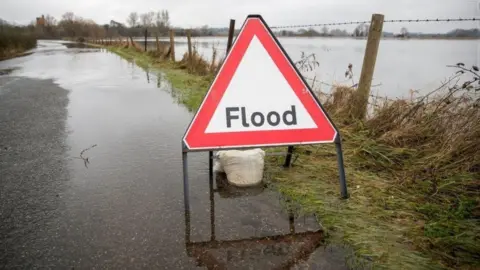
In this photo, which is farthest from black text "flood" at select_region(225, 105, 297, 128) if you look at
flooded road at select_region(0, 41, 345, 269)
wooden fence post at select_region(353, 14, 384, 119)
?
wooden fence post at select_region(353, 14, 384, 119)

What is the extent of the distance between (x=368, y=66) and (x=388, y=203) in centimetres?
245

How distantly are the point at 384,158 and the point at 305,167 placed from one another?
37.4 inches

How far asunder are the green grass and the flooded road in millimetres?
228

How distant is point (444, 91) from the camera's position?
13.3 ft

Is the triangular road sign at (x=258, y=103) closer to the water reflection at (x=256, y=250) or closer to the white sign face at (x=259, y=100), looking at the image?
the white sign face at (x=259, y=100)

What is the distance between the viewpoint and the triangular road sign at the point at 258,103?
2617 mm

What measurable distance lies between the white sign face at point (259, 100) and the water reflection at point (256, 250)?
83 centimetres

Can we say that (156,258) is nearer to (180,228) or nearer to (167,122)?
(180,228)

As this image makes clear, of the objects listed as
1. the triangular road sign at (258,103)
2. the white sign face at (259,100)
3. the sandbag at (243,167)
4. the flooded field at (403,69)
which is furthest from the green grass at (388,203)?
the flooded field at (403,69)

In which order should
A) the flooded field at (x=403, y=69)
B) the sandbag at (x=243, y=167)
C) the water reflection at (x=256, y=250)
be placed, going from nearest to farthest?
1. the water reflection at (x=256, y=250)
2. the sandbag at (x=243, y=167)
3. the flooded field at (x=403, y=69)

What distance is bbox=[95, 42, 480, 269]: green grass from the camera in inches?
83.0

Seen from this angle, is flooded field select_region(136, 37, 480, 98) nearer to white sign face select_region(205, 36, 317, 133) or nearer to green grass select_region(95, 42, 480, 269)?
green grass select_region(95, 42, 480, 269)

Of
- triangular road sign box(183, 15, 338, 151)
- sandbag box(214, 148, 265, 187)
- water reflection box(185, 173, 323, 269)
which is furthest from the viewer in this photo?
sandbag box(214, 148, 265, 187)

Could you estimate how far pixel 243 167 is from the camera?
3.13 metres
